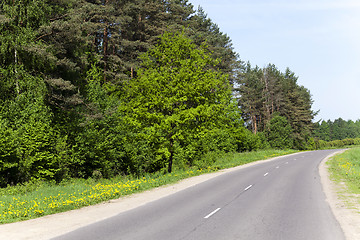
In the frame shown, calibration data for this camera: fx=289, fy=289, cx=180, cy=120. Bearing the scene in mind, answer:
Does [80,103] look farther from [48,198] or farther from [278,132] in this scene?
[278,132]

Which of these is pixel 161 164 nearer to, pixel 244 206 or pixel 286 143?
pixel 244 206

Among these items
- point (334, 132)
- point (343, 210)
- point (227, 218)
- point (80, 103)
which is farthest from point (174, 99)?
point (334, 132)

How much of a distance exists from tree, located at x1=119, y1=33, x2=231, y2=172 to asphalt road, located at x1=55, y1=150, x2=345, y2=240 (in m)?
7.73

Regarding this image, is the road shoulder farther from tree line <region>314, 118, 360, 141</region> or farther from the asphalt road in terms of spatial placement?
tree line <region>314, 118, 360, 141</region>

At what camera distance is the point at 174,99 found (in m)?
20.7

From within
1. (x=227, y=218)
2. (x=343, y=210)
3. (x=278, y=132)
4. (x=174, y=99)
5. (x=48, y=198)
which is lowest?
(x=343, y=210)

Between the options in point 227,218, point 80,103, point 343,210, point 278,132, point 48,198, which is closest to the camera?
point 227,218

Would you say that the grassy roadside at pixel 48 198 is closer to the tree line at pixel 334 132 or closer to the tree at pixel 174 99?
the tree at pixel 174 99

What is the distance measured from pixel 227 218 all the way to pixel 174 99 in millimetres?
12412

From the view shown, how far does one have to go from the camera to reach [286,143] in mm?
72062

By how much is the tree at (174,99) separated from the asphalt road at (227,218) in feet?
25.4

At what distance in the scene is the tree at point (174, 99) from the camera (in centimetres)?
2098

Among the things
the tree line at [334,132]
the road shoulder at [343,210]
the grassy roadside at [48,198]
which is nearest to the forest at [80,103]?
the grassy roadside at [48,198]

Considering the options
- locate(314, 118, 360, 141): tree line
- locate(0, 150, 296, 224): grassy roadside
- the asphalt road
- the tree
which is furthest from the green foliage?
locate(314, 118, 360, 141): tree line
